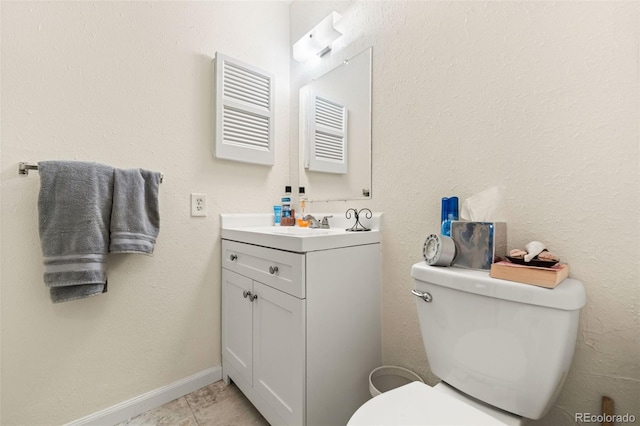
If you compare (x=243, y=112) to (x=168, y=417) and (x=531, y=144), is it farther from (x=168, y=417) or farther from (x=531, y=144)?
(x=168, y=417)

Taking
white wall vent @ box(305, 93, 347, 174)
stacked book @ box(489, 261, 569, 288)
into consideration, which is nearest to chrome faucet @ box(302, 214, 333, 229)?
white wall vent @ box(305, 93, 347, 174)

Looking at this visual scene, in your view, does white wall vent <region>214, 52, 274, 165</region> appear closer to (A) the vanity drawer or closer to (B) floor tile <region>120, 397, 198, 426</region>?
(A) the vanity drawer

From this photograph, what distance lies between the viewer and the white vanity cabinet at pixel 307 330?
950 mm

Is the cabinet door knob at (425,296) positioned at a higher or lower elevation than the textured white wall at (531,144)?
lower

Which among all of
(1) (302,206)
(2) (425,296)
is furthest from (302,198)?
(2) (425,296)

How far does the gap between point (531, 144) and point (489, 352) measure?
2.07 feet

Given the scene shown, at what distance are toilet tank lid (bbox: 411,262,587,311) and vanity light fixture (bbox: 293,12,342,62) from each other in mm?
1284

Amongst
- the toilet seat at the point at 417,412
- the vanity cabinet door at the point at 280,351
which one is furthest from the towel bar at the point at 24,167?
the toilet seat at the point at 417,412

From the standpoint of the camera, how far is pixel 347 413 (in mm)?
1068

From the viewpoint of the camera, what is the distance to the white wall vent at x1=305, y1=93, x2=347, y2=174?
4.71ft

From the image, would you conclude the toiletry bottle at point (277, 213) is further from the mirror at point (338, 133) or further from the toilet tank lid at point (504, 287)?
the toilet tank lid at point (504, 287)

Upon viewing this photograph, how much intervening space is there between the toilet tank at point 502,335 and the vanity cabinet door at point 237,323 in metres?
0.78

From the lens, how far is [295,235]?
0.99m

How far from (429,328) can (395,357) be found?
0.43 meters
